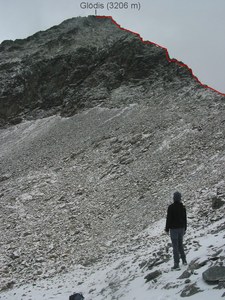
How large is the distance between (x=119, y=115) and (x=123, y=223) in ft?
58.0

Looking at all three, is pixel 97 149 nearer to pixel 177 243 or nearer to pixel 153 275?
pixel 153 275

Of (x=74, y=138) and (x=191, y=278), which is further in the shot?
(x=74, y=138)

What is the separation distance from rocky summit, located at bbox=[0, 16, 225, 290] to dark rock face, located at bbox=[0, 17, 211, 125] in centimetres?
18

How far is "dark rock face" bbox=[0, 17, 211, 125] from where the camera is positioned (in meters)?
38.8

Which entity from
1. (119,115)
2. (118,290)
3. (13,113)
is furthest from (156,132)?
(13,113)

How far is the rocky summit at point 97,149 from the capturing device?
16.8 meters

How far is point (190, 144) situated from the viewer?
23.3 m

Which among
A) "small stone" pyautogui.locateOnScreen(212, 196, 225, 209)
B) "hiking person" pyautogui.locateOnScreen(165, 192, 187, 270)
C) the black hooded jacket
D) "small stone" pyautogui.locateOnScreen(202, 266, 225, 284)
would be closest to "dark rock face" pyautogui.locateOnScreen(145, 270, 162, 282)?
"hiking person" pyautogui.locateOnScreen(165, 192, 187, 270)

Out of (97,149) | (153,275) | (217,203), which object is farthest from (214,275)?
(97,149)

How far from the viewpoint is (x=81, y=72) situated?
1857 inches

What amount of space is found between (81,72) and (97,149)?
21656mm

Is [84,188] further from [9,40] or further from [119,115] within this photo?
[9,40]

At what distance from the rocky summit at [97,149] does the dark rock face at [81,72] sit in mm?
180

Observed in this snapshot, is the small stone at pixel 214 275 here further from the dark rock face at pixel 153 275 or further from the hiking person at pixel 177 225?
the dark rock face at pixel 153 275
